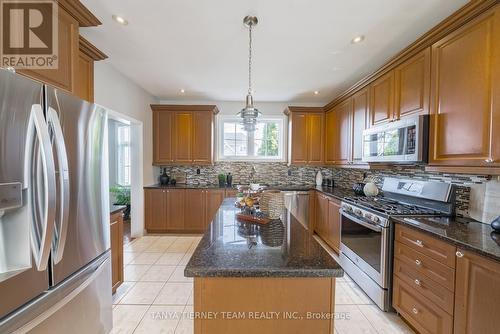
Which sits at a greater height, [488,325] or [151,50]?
[151,50]

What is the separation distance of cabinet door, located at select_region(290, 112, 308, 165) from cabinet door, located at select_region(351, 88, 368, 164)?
119 cm

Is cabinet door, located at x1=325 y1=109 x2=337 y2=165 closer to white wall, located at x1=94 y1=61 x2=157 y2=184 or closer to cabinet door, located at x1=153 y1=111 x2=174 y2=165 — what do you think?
cabinet door, located at x1=153 y1=111 x2=174 y2=165

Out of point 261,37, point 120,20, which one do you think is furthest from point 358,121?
point 120,20

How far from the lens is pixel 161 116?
4.33m

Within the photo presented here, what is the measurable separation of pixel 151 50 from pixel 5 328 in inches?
101

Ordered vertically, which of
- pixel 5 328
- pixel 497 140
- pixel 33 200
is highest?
pixel 497 140

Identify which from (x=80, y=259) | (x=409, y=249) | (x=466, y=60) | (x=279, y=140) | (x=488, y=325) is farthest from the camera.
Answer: (x=279, y=140)

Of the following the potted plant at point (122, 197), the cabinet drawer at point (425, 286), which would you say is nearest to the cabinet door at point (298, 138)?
the cabinet drawer at point (425, 286)

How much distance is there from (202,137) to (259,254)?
11.5 ft

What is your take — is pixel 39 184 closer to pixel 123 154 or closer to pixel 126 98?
pixel 126 98

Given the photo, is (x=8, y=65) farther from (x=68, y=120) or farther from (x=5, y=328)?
(x=5, y=328)

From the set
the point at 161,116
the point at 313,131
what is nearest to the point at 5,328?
the point at 161,116

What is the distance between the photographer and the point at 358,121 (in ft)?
10.4

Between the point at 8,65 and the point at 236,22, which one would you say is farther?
the point at 236,22
